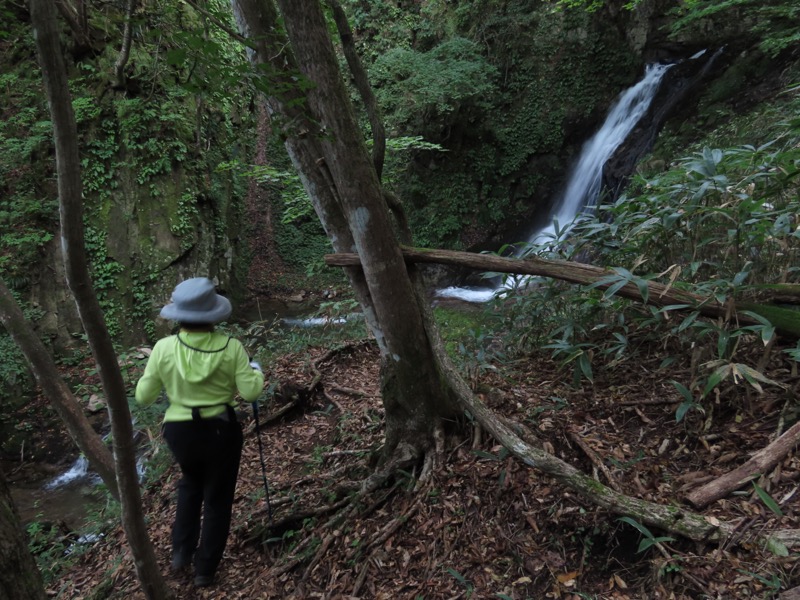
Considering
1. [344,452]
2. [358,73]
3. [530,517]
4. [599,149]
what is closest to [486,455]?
[530,517]

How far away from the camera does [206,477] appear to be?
8.98ft

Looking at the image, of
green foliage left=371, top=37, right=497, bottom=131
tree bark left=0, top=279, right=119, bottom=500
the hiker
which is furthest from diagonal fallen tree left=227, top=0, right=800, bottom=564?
green foliage left=371, top=37, right=497, bottom=131

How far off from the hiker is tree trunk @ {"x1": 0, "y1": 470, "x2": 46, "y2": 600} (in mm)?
1044

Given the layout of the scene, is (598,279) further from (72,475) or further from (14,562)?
(72,475)

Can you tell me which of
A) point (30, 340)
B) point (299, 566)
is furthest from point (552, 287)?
point (30, 340)

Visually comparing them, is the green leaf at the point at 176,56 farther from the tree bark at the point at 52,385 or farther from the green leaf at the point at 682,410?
the green leaf at the point at 682,410

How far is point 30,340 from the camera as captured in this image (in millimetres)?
3498

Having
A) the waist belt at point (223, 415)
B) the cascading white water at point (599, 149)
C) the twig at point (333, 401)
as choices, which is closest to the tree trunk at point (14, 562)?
the waist belt at point (223, 415)

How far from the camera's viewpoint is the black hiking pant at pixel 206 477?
2.60m

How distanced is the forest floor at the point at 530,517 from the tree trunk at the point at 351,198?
15.8 inches

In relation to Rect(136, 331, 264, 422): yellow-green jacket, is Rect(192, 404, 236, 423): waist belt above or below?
below

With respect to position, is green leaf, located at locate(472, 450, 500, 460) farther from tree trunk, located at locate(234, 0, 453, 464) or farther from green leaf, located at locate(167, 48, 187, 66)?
green leaf, located at locate(167, 48, 187, 66)

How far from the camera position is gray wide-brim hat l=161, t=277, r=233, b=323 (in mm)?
2527

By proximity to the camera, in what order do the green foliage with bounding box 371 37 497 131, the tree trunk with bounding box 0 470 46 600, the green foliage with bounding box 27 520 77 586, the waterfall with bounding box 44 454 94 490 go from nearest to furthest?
the tree trunk with bounding box 0 470 46 600 → the green foliage with bounding box 27 520 77 586 → the waterfall with bounding box 44 454 94 490 → the green foliage with bounding box 371 37 497 131
